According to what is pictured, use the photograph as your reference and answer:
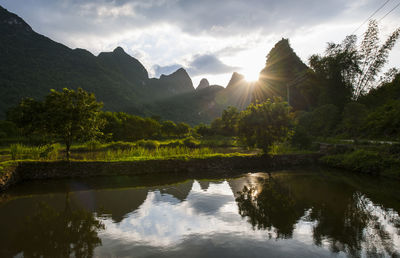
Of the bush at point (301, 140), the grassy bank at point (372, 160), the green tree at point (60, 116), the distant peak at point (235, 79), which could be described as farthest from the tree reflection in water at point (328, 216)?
the distant peak at point (235, 79)

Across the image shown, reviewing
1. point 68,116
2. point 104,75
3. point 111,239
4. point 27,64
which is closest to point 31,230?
point 111,239

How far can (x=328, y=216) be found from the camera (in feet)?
21.7

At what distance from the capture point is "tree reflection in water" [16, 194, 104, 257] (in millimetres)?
4664

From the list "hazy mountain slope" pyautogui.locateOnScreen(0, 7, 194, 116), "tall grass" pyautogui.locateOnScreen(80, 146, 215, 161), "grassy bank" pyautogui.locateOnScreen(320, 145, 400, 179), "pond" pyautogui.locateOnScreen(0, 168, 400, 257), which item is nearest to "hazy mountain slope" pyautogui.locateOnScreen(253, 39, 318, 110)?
"grassy bank" pyautogui.locateOnScreen(320, 145, 400, 179)

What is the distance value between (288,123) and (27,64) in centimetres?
8234

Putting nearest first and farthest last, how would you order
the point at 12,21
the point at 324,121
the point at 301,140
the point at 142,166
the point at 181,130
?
1. the point at 142,166
2. the point at 301,140
3. the point at 324,121
4. the point at 181,130
5. the point at 12,21

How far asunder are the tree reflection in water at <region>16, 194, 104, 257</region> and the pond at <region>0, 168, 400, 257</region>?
0.08 ft

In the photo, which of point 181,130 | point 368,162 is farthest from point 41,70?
point 368,162

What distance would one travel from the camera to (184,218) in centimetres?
652

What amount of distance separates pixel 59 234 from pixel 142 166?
7570 millimetres

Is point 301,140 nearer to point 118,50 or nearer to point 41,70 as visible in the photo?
point 41,70

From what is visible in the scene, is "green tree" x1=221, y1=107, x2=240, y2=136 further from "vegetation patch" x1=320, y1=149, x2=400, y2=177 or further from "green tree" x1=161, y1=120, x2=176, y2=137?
"vegetation patch" x1=320, y1=149, x2=400, y2=177

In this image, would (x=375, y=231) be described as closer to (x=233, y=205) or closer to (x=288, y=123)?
(x=233, y=205)

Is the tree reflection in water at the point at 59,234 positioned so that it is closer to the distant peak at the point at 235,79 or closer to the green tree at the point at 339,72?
the green tree at the point at 339,72
